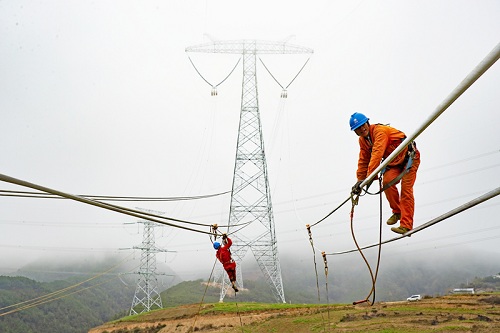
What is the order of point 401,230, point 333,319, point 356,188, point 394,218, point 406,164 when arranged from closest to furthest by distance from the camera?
1. point 356,188
2. point 401,230
3. point 406,164
4. point 394,218
5. point 333,319

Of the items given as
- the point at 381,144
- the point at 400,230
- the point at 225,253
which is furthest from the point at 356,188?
the point at 225,253

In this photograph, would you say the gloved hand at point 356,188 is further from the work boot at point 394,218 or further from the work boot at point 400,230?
the work boot at point 394,218

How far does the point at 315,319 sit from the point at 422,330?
22.1 feet

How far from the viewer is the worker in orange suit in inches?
191

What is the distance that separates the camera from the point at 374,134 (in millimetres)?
5125

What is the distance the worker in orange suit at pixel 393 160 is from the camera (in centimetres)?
486

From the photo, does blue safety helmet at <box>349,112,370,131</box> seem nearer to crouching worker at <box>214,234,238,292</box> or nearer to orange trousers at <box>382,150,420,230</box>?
orange trousers at <box>382,150,420,230</box>

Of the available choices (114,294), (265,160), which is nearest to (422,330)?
(265,160)

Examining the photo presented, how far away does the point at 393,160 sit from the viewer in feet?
16.1

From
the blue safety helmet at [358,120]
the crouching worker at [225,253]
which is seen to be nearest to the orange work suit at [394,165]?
the blue safety helmet at [358,120]

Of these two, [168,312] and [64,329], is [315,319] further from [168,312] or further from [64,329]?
[64,329]

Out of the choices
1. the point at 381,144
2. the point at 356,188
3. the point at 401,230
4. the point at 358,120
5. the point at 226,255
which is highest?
the point at 358,120

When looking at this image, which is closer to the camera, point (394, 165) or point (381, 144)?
point (381, 144)

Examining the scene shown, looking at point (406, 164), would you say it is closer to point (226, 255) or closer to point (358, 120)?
point (358, 120)
